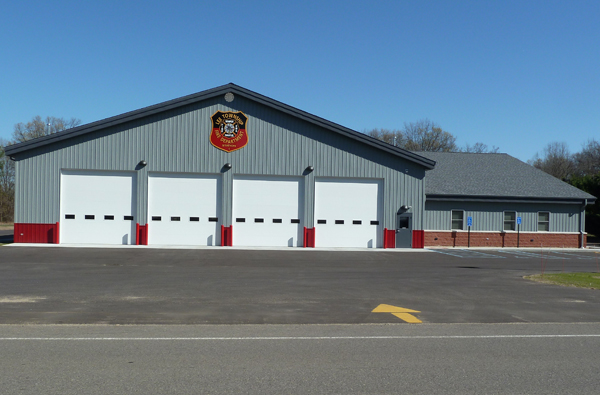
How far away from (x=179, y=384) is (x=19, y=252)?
1963 centimetres

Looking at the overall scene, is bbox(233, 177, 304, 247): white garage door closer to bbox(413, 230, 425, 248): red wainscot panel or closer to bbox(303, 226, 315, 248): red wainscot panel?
bbox(303, 226, 315, 248): red wainscot panel

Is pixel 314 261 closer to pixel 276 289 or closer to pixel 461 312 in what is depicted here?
pixel 276 289

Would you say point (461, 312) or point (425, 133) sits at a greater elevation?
point (425, 133)

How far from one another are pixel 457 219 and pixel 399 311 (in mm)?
23561

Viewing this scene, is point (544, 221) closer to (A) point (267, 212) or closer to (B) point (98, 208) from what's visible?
(A) point (267, 212)

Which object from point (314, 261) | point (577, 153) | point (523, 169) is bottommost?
point (314, 261)

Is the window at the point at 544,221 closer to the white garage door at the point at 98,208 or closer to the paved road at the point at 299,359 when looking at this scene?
the white garage door at the point at 98,208

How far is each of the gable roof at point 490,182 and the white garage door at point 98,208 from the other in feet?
57.0

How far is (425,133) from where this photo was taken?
72250 millimetres

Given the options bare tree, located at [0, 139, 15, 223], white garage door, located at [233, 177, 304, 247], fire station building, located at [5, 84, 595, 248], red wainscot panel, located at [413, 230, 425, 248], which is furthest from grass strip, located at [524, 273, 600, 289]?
bare tree, located at [0, 139, 15, 223]

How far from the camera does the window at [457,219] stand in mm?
32750

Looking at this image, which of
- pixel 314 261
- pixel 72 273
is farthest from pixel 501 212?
pixel 72 273

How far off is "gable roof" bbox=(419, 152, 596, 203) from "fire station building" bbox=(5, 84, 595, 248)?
547cm

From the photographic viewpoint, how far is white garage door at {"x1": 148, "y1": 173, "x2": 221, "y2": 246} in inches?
1067
